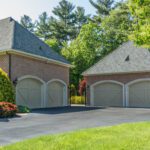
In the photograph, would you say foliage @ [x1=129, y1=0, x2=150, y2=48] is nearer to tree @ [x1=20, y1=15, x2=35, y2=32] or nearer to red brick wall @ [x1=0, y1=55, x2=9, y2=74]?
red brick wall @ [x1=0, y1=55, x2=9, y2=74]

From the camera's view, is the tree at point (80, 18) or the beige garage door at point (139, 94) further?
the tree at point (80, 18)

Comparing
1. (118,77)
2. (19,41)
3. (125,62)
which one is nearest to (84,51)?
(125,62)

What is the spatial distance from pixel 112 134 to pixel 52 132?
2.23 m

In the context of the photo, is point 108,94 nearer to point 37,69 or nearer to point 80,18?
point 37,69

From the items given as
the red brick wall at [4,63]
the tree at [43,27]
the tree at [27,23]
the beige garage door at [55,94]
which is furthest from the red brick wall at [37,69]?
the tree at [27,23]

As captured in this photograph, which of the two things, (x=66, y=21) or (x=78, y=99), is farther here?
(x=66, y=21)

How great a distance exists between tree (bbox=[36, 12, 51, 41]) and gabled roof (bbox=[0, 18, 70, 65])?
30418 mm

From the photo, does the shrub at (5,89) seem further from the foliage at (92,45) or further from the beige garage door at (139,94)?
the foliage at (92,45)

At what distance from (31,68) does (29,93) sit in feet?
6.70

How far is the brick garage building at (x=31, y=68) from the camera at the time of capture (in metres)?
21.3

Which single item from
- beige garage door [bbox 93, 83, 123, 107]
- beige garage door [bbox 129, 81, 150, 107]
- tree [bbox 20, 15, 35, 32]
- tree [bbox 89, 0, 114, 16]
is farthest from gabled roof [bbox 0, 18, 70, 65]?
tree [bbox 20, 15, 35, 32]

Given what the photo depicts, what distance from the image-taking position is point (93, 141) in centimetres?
861

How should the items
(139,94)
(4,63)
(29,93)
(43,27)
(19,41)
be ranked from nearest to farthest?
(4,63) < (19,41) < (29,93) < (139,94) < (43,27)

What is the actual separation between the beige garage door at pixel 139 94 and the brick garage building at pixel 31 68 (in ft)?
21.1
